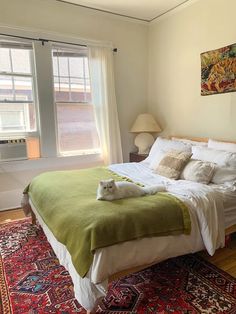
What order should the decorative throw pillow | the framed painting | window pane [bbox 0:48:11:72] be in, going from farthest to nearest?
window pane [bbox 0:48:11:72]
the framed painting
the decorative throw pillow

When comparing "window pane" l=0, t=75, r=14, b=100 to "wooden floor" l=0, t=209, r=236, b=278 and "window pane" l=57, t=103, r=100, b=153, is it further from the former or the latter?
"wooden floor" l=0, t=209, r=236, b=278

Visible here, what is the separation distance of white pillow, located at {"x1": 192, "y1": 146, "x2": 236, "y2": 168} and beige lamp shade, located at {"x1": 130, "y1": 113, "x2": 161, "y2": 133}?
41.8 inches

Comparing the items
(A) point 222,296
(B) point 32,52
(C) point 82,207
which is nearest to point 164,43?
(B) point 32,52

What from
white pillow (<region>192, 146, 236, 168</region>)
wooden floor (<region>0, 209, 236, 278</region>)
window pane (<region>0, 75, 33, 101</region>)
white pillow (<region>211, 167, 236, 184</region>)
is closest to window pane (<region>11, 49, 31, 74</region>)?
window pane (<region>0, 75, 33, 101</region>)

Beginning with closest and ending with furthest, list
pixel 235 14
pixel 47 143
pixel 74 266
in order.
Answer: pixel 74 266, pixel 235 14, pixel 47 143

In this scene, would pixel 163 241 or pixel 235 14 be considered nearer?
pixel 163 241

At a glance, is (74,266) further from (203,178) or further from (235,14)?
(235,14)

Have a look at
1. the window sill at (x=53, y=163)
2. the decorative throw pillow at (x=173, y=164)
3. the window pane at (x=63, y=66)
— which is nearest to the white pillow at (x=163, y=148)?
the decorative throw pillow at (x=173, y=164)

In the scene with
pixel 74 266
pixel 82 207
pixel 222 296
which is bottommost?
pixel 222 296

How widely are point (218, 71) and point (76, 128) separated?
2.14m

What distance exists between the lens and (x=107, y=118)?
3.83 meters

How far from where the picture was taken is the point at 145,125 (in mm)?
3914

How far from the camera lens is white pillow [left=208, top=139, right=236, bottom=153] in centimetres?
271

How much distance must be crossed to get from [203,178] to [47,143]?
7.36 ft
